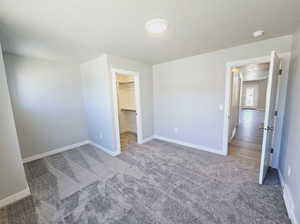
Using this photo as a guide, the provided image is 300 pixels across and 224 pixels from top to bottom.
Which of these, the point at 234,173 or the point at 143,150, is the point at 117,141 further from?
the point at 234,173

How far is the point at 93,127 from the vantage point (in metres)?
3.63

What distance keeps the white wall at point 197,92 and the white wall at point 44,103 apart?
241 centimetres

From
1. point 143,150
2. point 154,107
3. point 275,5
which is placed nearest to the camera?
point 275,5

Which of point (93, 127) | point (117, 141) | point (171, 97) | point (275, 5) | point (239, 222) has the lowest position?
point (239, 222)

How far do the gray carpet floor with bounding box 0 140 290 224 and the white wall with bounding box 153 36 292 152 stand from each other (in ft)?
2.33

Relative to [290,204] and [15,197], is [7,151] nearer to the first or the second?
[15,197]

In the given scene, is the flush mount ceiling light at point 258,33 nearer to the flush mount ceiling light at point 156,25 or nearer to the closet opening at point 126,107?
the flush mount ceiling light at point 156,25

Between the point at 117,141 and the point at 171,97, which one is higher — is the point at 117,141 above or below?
below

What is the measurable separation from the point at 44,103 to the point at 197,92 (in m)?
3.76

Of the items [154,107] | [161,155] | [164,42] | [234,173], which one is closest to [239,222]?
[234,173]

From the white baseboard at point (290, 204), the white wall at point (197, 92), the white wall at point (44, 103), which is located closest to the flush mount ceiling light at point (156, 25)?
the white wall at point (197, 92)

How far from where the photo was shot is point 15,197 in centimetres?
178

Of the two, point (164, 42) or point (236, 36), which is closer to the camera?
point (236, 36)

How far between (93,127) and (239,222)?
11.6 ft
